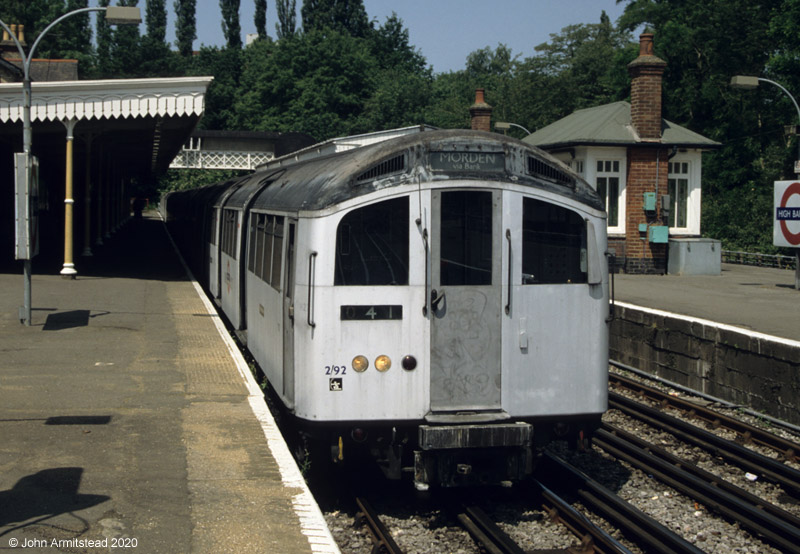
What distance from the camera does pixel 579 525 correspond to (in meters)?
7.42

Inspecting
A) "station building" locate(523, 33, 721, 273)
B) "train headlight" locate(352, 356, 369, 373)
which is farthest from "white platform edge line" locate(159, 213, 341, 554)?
"station building" locate(523, 33, 721, 273)

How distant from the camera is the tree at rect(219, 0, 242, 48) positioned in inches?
4614

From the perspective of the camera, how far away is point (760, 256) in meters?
33.2

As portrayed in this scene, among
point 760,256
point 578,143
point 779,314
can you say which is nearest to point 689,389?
point 779,314

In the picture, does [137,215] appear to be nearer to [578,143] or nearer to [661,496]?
[578,143]

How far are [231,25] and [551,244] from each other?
117 m

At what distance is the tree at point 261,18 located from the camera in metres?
125

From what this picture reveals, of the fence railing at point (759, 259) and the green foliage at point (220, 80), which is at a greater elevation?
the green foliage at point (220, 80)

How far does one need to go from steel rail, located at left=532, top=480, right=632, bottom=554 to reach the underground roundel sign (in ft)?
45.4

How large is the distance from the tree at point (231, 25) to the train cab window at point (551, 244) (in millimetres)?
114756

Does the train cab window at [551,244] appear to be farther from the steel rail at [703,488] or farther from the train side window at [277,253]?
the steel rail at [703,488]

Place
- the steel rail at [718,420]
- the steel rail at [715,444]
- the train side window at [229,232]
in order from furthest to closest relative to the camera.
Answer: the train side window at [229,232], the steel rail at [718,420], the steel rail at [715,444]

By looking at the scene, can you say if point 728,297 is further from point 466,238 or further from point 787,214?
point 466,238

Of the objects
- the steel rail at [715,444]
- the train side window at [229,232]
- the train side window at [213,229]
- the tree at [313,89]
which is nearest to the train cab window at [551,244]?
the steel rail at [715,444]
